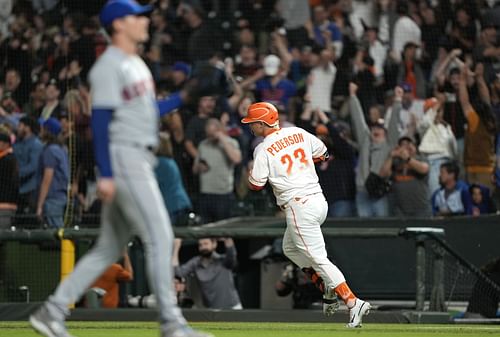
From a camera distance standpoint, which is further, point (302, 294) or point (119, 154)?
point (302, 294)

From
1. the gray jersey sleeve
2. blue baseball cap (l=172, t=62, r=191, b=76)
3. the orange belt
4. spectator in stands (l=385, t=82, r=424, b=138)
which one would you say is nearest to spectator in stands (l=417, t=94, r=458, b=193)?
spectator in stands (l=385, t=82, r=424, b=138)

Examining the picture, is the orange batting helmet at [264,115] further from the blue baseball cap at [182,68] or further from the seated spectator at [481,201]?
the blue baseball cap at [182,68]

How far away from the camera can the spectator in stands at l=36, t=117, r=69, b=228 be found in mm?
14227

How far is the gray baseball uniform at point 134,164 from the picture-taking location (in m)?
6.54

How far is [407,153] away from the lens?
14.6 metres

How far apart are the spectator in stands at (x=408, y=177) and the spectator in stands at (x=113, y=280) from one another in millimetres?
3602

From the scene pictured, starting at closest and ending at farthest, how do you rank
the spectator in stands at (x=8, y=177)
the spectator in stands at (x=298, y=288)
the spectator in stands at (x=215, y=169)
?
the spectator in stands at (x=298, y=288), the spectator in stands at (x=8, y=177), the spectator in stands at (x=215, y=169)

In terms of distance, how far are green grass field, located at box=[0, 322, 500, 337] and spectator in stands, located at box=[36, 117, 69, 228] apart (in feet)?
12.0

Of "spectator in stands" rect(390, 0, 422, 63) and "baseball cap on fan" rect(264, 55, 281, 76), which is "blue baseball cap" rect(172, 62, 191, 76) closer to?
"baseball cap on fan" rect(264, 55, 281, 76)

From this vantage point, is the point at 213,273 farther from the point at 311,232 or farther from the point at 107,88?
the point at 107,88

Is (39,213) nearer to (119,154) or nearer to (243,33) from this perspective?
(243,33)

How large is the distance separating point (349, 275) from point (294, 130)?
4.84 metres

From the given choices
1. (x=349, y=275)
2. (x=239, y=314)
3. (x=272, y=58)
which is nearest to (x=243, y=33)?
(x=272, y=58)

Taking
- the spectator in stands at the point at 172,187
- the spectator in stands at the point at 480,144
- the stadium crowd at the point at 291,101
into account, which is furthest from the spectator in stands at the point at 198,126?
the spectator in stands at the point at 480,144
